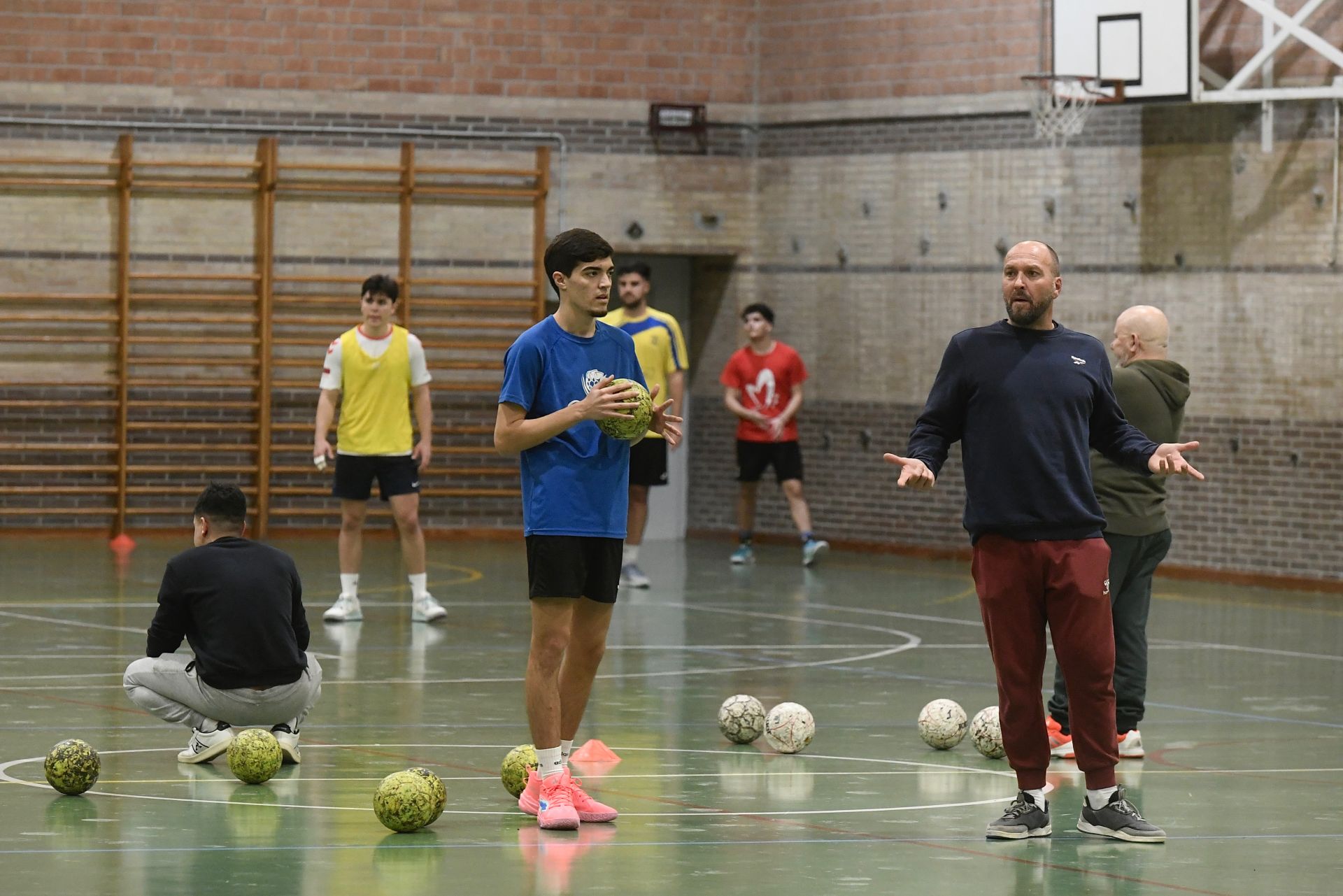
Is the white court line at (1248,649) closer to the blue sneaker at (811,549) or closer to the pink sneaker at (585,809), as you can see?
the blue sneaker at (811,549)

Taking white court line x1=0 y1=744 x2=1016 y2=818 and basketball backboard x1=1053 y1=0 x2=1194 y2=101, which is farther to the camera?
basketball backboard x1=1053 y1=0 x2=1194 y2=101

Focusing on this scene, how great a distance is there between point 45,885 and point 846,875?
2.28 metres

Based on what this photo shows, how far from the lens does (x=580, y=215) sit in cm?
1891

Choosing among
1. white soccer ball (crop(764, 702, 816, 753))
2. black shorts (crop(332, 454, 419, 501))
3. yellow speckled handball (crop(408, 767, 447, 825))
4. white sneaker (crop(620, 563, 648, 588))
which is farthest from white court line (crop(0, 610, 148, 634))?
yellow speckled handball (crop(408, 767, 447, 825))

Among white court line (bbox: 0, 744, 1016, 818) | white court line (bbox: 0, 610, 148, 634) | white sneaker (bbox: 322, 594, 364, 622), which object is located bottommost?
white court line (bbox: 0, 744, 1016, 818)

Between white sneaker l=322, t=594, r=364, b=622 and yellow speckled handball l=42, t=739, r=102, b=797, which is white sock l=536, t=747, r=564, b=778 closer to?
yellow speckled handball l=42, t=739, r=102, b=797

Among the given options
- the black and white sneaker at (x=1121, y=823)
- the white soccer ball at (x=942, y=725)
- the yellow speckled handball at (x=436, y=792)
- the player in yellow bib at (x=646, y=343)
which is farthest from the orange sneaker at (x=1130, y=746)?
the player in yellow bib at (x=646, y=343)

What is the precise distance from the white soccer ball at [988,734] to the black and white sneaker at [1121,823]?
4.84 ft

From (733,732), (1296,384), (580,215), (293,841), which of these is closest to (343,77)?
(580,215)

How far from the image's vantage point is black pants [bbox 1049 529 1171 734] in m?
8.15

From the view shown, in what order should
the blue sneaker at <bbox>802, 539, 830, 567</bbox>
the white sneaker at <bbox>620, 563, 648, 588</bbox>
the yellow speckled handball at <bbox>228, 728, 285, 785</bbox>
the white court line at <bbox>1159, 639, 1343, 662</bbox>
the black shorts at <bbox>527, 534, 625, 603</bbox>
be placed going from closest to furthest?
1. the black shorts at <bbox>527, 534, 625, 603</bbox>
2. the yellow speckled handball at <bbox>228, 728, 285, 785</bbox>
3. the white court line at <bbox>1159, 639, 1343, 662</bbox>
4. the white sneaker at <bbox>620, 563, 648, 588</bbox>
5. the blue sneaker at <bbox>802, 539, 830, 567</bbox>

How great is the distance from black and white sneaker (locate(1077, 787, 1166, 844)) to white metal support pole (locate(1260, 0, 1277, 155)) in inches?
394

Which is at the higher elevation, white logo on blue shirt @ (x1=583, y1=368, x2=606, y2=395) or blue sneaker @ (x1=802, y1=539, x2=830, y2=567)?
white logo on blue shirt @ (x1=583, y1=368, x2=606, y2=395)

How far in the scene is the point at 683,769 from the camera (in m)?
7.87
